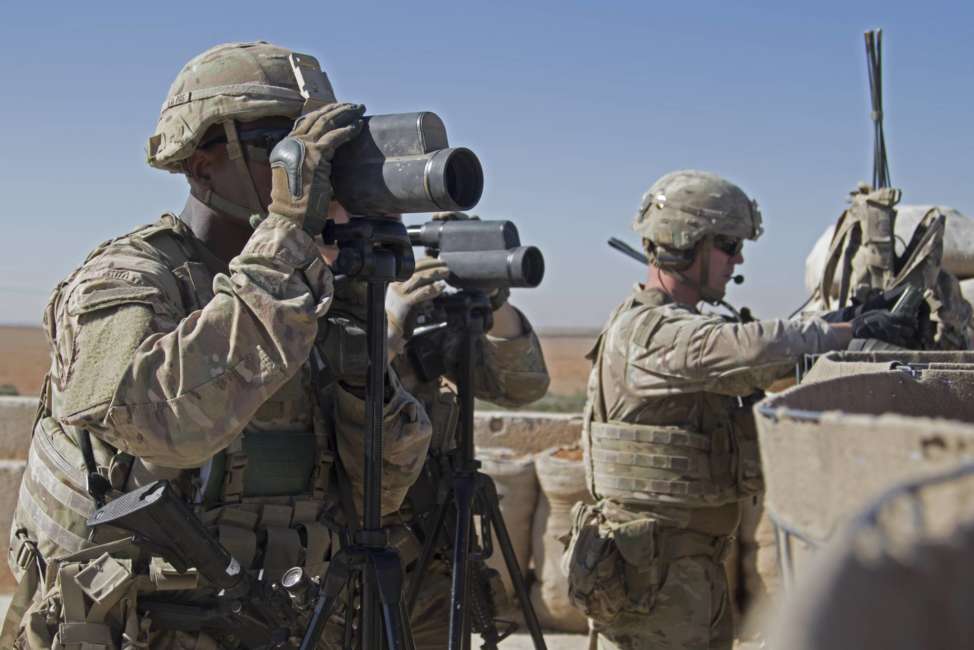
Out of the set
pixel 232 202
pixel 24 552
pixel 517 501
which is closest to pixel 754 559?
pixel 517 501

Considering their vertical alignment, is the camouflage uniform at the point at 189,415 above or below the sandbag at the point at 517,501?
above

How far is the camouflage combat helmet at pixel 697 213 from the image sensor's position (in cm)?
409

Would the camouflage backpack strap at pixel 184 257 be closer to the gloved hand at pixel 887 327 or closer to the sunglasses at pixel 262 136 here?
the sunglasses at pixel 262 136

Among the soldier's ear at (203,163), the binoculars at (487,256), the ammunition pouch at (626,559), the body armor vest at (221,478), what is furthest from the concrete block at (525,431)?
the soldier's ear at (203,163)

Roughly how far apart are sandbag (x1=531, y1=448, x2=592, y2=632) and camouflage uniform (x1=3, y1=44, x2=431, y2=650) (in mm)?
3112

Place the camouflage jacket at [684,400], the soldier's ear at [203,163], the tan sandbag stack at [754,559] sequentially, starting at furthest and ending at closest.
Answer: the tan sandbag stack at [754,559] → the camouflage jacket at [684,400] → the soldier's ear at [203,163]

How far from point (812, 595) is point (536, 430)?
626 cm

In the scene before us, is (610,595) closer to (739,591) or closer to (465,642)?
(465,642)

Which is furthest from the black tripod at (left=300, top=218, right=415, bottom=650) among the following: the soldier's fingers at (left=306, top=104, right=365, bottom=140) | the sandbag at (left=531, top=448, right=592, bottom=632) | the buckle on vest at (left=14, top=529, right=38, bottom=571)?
the sandbag at (left=531, top=448, right=592, bottom=632)

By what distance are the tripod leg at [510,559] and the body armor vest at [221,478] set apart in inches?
39.5

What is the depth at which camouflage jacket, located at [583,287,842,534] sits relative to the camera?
3.64 m

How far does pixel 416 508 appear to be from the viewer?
3.80 metres

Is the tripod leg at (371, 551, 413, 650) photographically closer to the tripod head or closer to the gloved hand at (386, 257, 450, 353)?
the tripod head

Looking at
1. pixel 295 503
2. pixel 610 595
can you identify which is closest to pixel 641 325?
pixel 610 595
